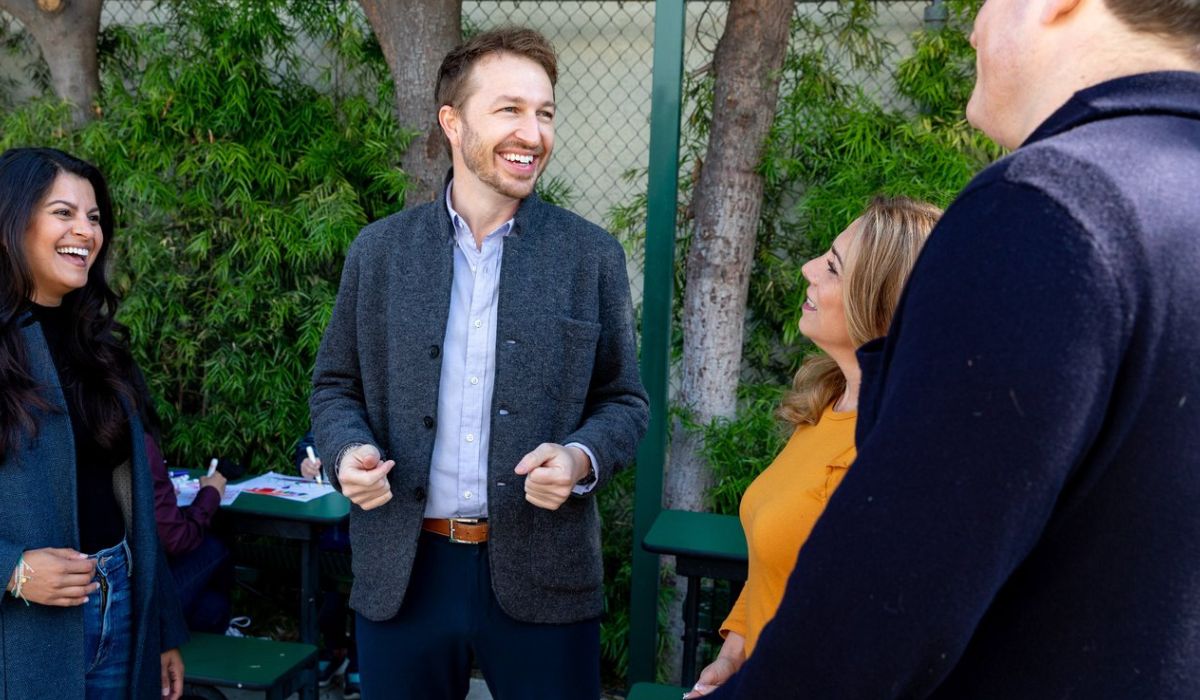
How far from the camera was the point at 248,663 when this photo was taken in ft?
8.89

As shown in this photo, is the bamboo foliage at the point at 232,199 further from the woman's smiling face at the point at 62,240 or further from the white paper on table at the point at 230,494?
the woman's smiling face at the point at 62,240

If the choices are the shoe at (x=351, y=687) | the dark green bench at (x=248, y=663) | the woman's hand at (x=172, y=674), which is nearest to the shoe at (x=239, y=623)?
the shoe at (x=351, y=687)

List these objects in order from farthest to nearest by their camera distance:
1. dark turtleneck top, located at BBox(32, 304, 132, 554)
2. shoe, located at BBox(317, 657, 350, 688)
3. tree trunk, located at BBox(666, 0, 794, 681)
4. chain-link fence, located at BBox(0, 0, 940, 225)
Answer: chain-link fence, located at BBox(0, 0, 940, 225) < shoe, located at BBox(317, 657, 350, 688) < tree trunk, located at BBox(666, 0, 794, 681) < dark turtleneck top, located at BBox(32, 304, 132, 554)

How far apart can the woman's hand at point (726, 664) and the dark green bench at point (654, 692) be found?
75 cm

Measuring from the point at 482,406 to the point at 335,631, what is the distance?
2300 millimetres

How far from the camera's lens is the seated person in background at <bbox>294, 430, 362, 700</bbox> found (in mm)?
3596

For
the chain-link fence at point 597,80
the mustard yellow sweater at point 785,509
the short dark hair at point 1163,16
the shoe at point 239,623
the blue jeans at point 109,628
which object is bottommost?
the shoe at point 239,623

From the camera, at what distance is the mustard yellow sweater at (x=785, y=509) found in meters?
1.61

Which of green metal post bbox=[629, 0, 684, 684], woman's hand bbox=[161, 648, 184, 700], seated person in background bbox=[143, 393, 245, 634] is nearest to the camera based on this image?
woman's hand bbox=[161, 648, 184, 700]

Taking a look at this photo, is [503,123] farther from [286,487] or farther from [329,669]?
[329,669]

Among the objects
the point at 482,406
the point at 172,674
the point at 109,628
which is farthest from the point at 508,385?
the point at 172,674

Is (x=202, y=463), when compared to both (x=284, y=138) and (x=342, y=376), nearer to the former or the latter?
(x=284, y=138)

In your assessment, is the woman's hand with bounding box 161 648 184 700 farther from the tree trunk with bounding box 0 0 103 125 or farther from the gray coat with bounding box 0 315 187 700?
the tree trunk with bounding box 0 0 103 125

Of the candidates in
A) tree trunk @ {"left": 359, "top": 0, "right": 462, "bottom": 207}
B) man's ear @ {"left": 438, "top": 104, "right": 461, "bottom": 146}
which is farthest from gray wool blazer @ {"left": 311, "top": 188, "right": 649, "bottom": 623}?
tree trunk @ {"left": 359, "top": 0, "right": 462, "bottom": 207}
